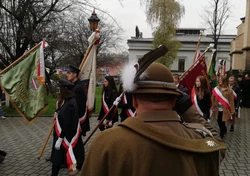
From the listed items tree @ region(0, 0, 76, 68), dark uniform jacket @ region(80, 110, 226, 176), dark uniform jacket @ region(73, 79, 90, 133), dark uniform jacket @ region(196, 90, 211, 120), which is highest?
tree @ region(0, 0, 76, 68)

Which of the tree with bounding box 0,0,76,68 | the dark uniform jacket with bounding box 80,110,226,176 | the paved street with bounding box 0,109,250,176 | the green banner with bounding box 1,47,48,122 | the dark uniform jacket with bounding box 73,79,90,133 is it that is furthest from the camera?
the tree with bounding box 0,0,76,68

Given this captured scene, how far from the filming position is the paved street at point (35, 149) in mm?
5879

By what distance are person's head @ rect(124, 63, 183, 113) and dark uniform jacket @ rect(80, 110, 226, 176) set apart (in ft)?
0.44

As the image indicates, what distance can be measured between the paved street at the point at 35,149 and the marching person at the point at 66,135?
70 centimetres

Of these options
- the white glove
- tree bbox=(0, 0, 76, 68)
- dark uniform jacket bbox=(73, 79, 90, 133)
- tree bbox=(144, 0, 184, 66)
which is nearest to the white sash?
dark uniform jacket bbox=(73, 79, 90, 133)

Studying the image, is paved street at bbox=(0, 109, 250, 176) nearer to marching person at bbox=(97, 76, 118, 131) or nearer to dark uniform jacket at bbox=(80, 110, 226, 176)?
marching person at bbox=(97, 76, 118, 131)

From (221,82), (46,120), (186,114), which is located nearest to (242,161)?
(221,82)

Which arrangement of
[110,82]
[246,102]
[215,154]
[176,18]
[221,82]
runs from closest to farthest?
1. [215,154]
2. [110,82]
3. [221,82]
4. [246,102]
5. [176,18]

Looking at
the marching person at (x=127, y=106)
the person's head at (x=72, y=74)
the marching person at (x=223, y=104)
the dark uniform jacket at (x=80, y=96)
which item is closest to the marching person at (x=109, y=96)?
the marching person at (x=127, y=106)

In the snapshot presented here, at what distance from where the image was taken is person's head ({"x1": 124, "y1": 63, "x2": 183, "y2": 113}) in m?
1.64

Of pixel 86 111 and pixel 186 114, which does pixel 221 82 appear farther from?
pixel 186 114

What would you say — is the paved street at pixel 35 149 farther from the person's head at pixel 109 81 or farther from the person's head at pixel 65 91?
the person's head at pixel 109 81

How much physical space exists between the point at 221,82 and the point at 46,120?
7.16m

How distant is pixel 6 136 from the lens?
9.12m
